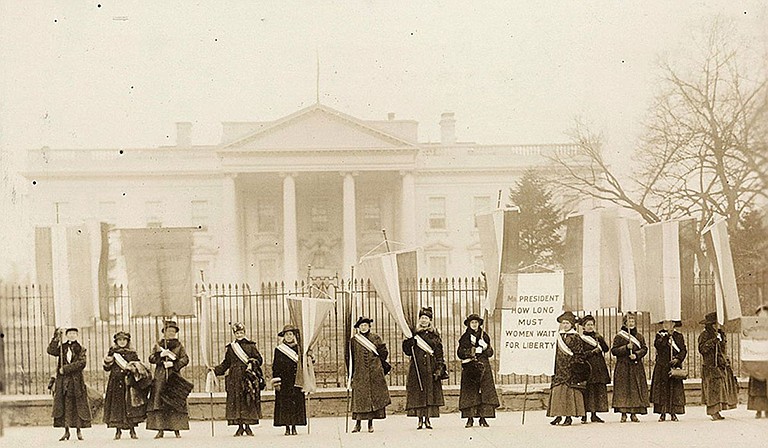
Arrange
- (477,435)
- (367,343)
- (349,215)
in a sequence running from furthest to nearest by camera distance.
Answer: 1. (349,215)
2. (367,343)
3. (477,435)

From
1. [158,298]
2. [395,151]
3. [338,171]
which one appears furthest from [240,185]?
[158,298]

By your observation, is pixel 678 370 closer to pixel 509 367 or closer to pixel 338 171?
pixel 509 367

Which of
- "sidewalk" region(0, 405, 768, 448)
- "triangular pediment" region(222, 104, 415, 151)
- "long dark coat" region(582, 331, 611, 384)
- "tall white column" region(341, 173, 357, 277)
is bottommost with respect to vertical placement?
"sidewalk" region(0, 405, 768, 448)

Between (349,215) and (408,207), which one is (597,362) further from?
(349,215)

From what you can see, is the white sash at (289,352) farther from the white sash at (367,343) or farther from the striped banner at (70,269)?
the striped banner at (70,269)

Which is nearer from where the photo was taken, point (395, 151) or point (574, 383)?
point (574, 383)

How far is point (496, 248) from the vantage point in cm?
1298

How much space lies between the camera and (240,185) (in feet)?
151

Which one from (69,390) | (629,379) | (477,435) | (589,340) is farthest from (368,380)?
(69,390)

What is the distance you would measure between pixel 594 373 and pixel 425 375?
95.9 inches

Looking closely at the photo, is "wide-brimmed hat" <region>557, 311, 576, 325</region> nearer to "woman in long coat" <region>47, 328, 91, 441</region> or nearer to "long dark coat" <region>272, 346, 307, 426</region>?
"long dark coat" <region>272, 346, 307, 426</region>

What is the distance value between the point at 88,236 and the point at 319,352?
29.2 feet

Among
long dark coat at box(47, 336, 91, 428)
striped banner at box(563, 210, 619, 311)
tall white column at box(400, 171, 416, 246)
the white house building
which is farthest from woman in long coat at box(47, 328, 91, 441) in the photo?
tall white column at box(400, 171, 416, 246)

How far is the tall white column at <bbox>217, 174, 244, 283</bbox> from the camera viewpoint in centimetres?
4278
